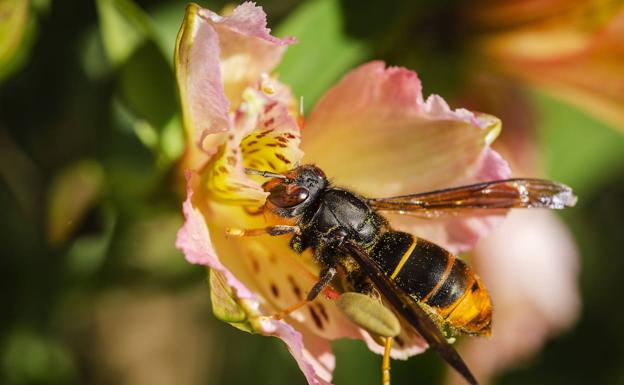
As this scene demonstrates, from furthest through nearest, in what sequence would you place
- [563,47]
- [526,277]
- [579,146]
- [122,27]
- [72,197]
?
[579,146]
[526,277]
[563,47]
[72,197]
[122,27]

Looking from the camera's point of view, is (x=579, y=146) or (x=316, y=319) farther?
(x=579, y=146)

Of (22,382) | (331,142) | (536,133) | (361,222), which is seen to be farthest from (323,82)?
(22,382)

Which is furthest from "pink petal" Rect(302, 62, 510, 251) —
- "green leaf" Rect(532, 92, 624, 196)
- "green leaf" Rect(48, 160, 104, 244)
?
"green leaf" Rect(532, 92, 624, 196)

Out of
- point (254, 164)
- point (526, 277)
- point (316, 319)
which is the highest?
point (254, 164)

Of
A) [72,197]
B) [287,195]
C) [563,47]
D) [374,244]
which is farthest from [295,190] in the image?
[563,47]

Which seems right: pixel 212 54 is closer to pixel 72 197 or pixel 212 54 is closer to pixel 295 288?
pixel 295 288

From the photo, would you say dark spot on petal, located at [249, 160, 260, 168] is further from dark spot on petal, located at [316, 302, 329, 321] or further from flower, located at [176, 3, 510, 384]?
dark spot on petal, located at [316, 302, 329, 321]
